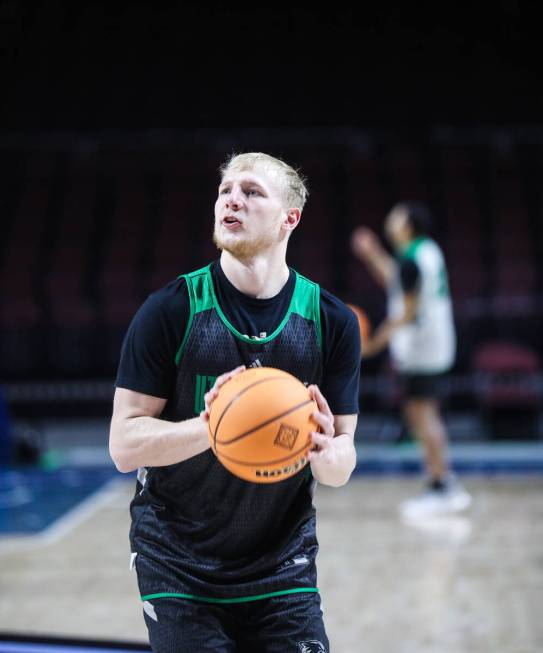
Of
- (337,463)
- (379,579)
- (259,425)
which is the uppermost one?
(259,425)

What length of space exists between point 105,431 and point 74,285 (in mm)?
2080

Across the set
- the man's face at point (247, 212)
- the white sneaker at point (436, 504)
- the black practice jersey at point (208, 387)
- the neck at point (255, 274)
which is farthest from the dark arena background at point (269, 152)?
the man's face at point (247, 212)

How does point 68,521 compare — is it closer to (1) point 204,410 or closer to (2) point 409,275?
(2) point 409,275

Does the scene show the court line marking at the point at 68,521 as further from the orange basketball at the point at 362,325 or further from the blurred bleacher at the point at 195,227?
the blurred bleacher at the point at 195,227

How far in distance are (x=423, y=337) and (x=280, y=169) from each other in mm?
3977

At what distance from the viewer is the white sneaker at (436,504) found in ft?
18.8

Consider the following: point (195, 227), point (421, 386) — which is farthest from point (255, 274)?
point (195, 227)

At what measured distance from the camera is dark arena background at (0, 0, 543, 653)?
9.65 meters

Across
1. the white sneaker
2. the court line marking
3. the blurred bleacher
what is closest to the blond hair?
the court line marking

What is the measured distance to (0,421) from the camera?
22.7ft

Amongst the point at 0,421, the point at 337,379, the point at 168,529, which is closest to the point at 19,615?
the point at 168,529

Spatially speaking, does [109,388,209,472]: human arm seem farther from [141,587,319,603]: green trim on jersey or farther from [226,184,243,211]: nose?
[226,184,243,211]: nose

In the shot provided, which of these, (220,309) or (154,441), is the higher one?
(220,309)

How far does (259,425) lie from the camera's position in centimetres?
177
